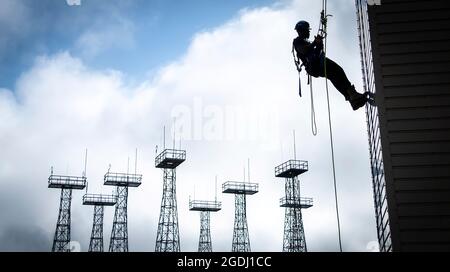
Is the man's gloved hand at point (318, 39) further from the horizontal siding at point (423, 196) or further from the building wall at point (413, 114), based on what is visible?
the horizontal siding at point (423, 196)

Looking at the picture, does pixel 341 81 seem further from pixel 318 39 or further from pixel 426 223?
pixel 426 223

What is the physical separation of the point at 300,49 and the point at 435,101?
7.98 ft

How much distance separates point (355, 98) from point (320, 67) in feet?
2.55

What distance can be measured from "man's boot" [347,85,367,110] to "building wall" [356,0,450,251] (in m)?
0.35

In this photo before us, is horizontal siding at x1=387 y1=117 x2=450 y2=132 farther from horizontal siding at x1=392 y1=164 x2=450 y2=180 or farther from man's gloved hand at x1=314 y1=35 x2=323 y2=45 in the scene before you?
man's gloved hand at x1=314 y1=35 x2=323 y2=45

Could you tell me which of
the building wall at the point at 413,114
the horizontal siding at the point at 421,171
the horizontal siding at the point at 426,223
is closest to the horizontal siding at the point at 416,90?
the building wall at the point at 413,114

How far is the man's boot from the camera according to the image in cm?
893

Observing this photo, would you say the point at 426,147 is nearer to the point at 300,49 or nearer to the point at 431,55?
the point at 431,55

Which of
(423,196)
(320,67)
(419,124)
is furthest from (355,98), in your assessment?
(423,196)

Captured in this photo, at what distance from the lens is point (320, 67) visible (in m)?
8.88

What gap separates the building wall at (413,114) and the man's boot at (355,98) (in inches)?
13.6

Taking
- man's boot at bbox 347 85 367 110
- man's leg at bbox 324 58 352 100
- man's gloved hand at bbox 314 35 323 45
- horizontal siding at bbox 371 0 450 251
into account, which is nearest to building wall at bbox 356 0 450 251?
horizontal siding at bbox 371 0 450 251

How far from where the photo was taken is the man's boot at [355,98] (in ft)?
29.3
